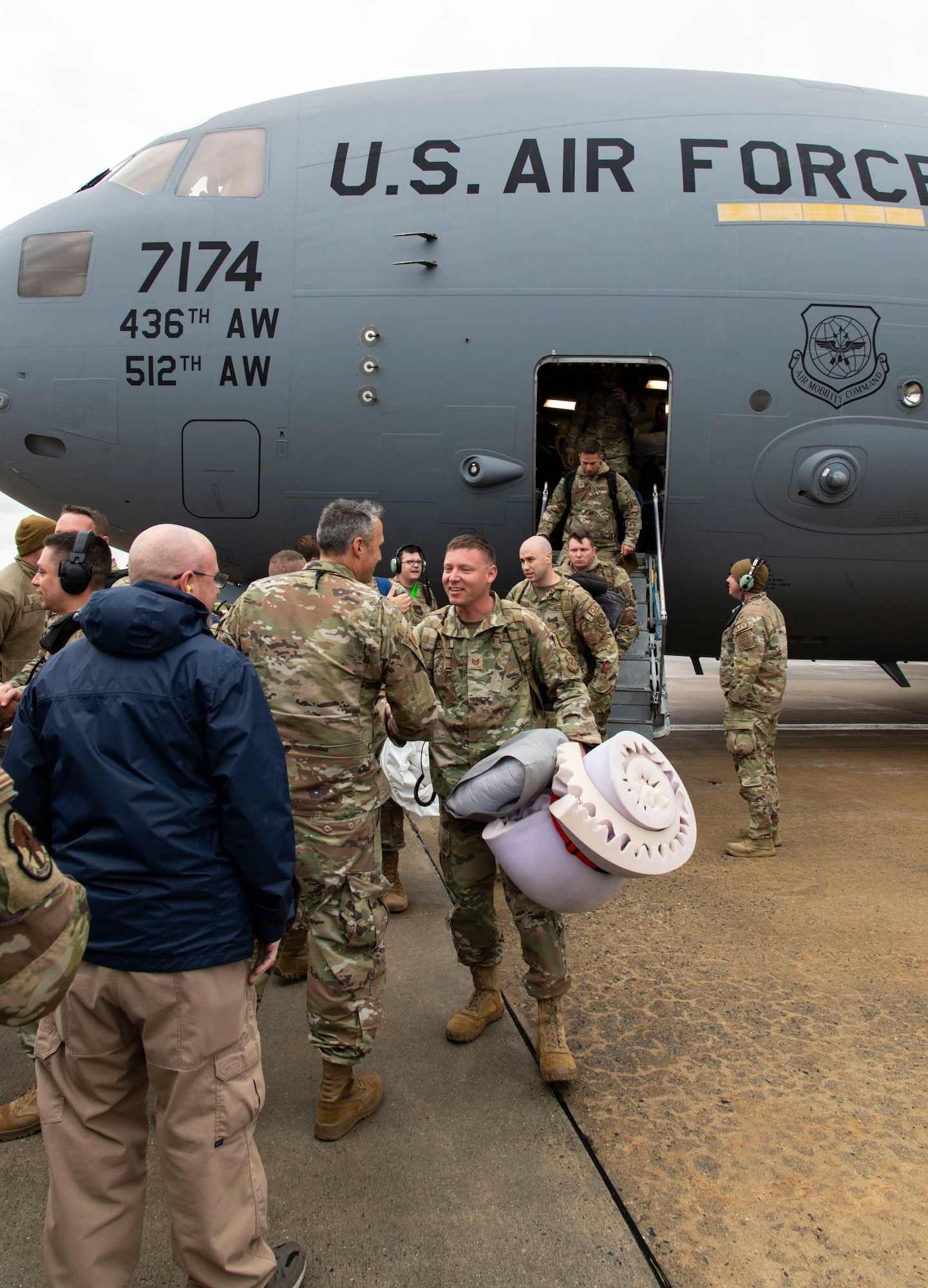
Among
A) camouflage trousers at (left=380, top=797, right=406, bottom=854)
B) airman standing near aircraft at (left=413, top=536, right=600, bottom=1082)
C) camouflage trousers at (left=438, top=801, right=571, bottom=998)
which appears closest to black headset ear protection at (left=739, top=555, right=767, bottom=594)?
airman standing near aircraft at (left=413, top=536, right=600, bottom=1082)

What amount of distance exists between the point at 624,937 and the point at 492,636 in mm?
1779

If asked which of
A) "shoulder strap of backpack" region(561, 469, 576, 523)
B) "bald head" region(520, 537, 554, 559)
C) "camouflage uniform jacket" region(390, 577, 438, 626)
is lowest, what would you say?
"camouflage uniform jacket" region(390, 577, 438, 626)

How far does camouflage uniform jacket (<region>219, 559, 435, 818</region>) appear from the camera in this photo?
285 cm

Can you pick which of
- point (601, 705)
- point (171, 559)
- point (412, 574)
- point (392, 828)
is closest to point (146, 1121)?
point (171, 559)

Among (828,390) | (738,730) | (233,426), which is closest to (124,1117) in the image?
(738,730)

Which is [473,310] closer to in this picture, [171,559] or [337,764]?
[337,764]

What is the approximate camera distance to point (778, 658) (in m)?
5.81

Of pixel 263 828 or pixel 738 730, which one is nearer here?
pixel 263 828

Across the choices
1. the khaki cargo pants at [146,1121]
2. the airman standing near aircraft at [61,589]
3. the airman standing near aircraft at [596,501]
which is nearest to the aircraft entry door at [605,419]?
the airman standing near aircraft at [596,501]

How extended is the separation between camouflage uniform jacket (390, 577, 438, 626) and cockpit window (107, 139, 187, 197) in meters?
3.94

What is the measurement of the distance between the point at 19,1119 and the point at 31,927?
1.82m

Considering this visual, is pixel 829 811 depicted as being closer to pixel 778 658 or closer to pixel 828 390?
pixel 778 658

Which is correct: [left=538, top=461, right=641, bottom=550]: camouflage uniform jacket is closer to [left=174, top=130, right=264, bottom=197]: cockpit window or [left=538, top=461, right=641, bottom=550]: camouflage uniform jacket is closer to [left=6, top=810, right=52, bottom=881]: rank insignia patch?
[left=174, top=130, right=264, bottom=197]: cockpit window

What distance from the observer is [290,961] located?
3.84 m
